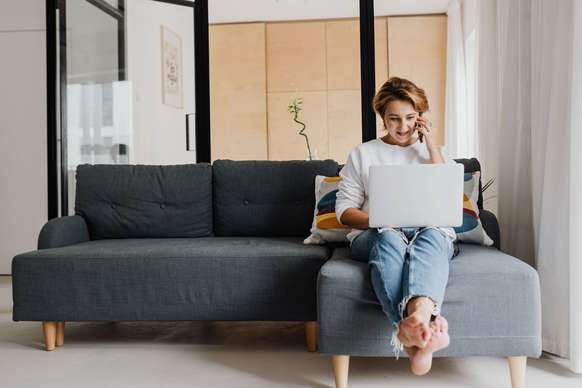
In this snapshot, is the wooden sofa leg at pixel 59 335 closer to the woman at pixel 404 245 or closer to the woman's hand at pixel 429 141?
the woman at pixel 404 245

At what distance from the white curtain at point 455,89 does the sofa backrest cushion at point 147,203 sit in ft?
8.60

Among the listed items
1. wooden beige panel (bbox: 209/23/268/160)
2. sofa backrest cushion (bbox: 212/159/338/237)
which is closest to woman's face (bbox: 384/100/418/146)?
sofa backrest cushion (bbox: 212/159/338/237)

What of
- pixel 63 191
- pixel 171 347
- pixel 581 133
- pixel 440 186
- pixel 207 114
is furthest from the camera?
pixel 63 191

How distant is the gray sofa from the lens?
1939 millimetres

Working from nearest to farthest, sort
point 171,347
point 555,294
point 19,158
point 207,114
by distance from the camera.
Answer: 1. point 555,294
2. point 171,347
3. point 207,114
4. point 19,158

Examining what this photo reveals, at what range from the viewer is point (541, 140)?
7.79ft

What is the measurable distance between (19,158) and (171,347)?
2.99m

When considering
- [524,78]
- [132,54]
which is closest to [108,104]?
[132,54]

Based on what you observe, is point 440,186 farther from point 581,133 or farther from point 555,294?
point 555,294

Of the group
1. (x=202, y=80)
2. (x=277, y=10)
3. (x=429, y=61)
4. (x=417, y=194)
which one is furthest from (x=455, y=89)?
(x=417, y=194)

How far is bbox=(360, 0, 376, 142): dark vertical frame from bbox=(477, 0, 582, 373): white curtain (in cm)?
87

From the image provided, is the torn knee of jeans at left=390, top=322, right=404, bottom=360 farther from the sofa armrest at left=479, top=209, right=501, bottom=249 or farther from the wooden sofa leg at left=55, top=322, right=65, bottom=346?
the wooden sofa leg at left=55, top=322, right=65, bottom=346

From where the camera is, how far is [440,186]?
1902 mm

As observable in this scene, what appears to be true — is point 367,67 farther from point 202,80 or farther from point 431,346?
point 431,346
